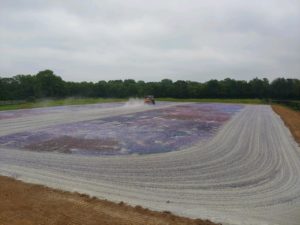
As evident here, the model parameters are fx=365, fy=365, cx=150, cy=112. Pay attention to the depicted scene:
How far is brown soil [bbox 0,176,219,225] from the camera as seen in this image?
28.0 feet

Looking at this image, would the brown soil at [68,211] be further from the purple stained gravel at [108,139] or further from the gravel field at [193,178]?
the purple stained gravel at [108,139]

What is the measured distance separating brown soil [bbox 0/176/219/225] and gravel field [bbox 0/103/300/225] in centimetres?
66

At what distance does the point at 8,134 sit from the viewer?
23.2 metres

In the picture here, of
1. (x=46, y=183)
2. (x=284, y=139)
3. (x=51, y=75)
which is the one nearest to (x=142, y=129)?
(x=284, y=139)

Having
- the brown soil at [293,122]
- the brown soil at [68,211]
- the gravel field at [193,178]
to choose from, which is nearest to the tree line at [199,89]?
the brown soil at [293,122]

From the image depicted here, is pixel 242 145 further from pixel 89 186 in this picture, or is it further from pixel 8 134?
pixel 8 134

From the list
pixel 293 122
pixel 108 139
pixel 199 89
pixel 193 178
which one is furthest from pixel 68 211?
pixel 199 89

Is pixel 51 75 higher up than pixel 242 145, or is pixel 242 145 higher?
pixel 51 75

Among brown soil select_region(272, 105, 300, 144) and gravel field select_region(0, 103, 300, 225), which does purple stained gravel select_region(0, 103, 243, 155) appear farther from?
brown soil select_region(272, 105, 300, 144)

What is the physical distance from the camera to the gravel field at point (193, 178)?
10.1 meters

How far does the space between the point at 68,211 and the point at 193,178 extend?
209 inches

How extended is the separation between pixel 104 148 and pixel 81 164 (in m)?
3.74

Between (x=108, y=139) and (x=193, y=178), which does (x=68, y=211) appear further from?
(x=108, y=139)

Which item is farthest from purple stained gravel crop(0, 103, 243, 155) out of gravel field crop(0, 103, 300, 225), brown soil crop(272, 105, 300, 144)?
brown soil crop(272, 105, 300, 144)
